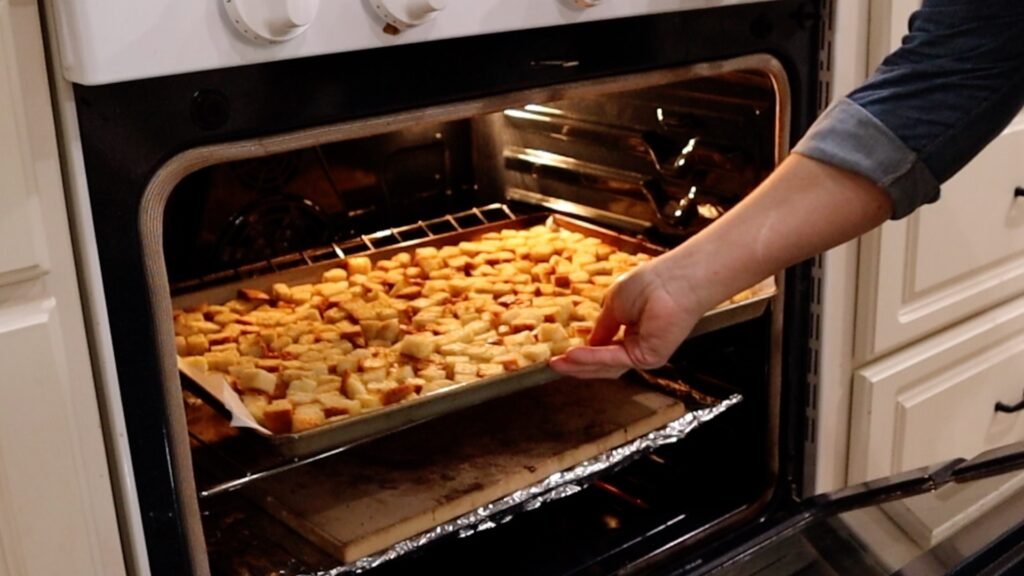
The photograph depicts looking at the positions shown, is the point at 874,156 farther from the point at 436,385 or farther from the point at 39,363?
the point at 39,363

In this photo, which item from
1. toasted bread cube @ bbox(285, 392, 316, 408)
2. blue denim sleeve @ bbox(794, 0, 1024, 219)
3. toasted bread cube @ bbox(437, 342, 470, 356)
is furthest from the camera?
toasted bread cube @ bbox(437, 342, 470, 356)

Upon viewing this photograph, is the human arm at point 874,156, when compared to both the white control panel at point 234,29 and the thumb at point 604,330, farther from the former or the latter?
the white control panel at point 234,29

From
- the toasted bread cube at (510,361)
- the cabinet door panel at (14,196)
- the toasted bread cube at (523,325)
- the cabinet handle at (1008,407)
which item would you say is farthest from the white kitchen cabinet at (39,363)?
the cabinet handle at (1008,407)

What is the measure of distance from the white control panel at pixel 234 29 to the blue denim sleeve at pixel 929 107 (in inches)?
10.4

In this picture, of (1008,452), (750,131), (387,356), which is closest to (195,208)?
(387,356)

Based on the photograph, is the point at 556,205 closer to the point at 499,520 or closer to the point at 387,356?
the point at 387,356

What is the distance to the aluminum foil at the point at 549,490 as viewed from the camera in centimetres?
98

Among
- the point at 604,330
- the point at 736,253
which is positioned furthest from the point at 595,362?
the point at 736,253

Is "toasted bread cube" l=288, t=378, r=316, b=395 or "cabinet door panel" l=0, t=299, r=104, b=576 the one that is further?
"toasted bread cube" l=288, t=378, r=316, b=395

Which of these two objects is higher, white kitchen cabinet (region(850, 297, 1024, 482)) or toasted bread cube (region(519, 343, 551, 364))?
toasted bread cube (region(519, 343, 551, 364))

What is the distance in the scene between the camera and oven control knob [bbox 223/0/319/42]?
2.15ft

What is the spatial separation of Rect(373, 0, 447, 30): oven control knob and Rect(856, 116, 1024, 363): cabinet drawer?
62 cm

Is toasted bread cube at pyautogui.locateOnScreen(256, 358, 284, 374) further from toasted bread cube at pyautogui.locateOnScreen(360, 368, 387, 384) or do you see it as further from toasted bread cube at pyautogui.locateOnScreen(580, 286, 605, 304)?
toasted bread cube at pyautogui.locateOnScreen(580, 286, 605, 304)

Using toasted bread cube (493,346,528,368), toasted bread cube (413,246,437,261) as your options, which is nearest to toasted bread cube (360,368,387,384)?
toasted bread cube (493,346,528,368)
